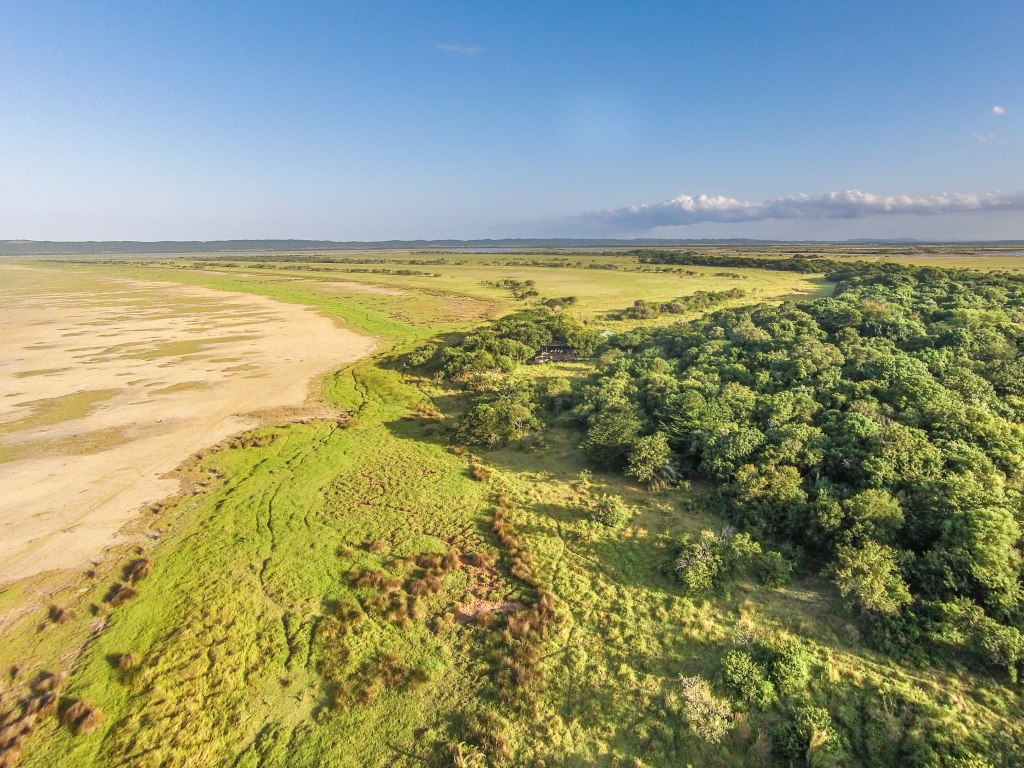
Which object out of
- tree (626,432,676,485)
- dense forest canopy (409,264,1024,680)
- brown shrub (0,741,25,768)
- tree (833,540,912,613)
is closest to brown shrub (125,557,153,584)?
brown shrub (0,741,25,768)

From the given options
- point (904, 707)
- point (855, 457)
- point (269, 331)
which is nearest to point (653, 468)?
point (855, 457)

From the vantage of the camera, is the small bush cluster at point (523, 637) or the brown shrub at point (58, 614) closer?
the small bush cluster at point (523, 637)

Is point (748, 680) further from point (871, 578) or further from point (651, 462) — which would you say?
point (651, 462)

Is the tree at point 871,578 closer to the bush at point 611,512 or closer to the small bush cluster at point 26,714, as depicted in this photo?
the bush at point 611,512

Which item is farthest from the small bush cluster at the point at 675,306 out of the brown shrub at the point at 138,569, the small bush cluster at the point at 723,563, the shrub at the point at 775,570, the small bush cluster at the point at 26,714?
the small bush cluster at the point at 26,714

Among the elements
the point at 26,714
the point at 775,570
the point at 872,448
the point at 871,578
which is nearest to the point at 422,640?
the point at 26,714

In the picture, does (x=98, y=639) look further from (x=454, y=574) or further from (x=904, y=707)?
(x=904, y=707)
